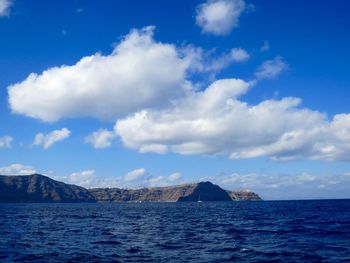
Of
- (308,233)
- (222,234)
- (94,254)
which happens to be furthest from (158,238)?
(308,233)

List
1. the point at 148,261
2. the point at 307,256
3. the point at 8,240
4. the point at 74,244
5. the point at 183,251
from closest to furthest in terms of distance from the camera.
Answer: the point at 148,261 < the point at 307,256 < the point at 183,251 < the point at 74,244 < the point at 8,240

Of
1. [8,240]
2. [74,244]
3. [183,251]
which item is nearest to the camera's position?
[183,251]

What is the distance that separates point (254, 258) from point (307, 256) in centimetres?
524

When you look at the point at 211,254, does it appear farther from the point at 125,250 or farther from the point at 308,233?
the point at 308,233

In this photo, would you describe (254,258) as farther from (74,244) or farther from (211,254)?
(74,244)

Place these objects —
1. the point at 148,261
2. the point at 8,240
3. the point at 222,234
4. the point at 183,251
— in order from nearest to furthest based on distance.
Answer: the point at 148,261 → the point at 183,251 → the point at 8,240 → the point at 222,234

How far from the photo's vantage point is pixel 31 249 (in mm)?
41594

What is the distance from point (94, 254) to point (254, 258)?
1535cm

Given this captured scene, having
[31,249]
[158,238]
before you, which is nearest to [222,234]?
[158,238]

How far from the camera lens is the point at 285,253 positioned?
128 feet

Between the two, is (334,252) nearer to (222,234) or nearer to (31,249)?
(222,234)

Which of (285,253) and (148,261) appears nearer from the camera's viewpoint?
(148,261)

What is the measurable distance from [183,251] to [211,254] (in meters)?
3.19

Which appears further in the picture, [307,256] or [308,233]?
[308,233]
